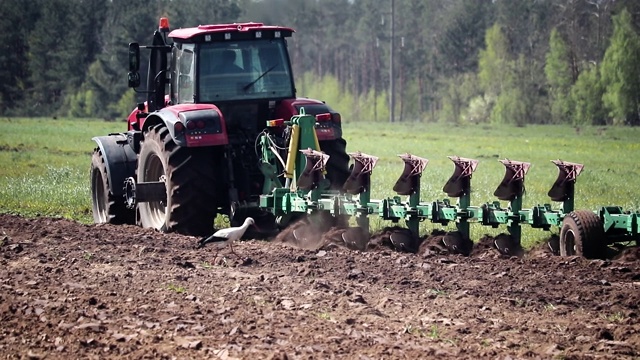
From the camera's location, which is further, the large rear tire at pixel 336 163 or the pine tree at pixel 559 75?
the pine tree at pixel 559 75

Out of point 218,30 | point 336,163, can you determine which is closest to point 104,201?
point 218,30

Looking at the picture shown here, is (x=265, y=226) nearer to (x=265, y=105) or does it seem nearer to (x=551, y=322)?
(x=265, y=105)

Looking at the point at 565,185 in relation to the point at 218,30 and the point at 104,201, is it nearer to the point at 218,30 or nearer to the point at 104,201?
the point at 218,30

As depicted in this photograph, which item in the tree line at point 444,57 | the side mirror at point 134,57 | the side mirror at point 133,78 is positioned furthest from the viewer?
the tree line at point 444,57

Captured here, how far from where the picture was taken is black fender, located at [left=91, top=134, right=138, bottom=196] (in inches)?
581

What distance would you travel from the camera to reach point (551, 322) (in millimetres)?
7922

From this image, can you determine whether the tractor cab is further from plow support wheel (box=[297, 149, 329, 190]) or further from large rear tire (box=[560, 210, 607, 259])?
large rear tire (box=[560, 210, 607, 259])

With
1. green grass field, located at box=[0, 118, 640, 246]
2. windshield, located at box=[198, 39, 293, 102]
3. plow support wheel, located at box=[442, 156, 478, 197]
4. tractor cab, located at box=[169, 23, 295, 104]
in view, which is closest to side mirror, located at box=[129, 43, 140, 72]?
tractor cab, located at box=[169, 23, 295, 104]

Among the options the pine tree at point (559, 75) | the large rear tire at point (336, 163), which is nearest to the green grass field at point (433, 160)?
the large rear tire at point (336, 163)

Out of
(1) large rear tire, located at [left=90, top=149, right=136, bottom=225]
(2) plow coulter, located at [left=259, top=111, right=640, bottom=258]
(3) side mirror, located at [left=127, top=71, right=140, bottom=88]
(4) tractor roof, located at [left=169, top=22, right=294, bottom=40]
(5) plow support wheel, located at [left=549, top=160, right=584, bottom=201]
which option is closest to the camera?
(2) plow coulter, located at [left=259, top=111, right=640, bottom=258]

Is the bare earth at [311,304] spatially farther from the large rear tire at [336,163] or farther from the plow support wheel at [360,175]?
the large rear tire at [336,163]

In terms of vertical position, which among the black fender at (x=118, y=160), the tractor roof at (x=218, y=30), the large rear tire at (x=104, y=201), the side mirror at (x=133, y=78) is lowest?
the large rear tire at (x=104, y=201)

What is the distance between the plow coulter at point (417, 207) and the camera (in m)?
10.5

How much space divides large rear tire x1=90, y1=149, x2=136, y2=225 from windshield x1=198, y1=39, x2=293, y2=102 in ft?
7.27
